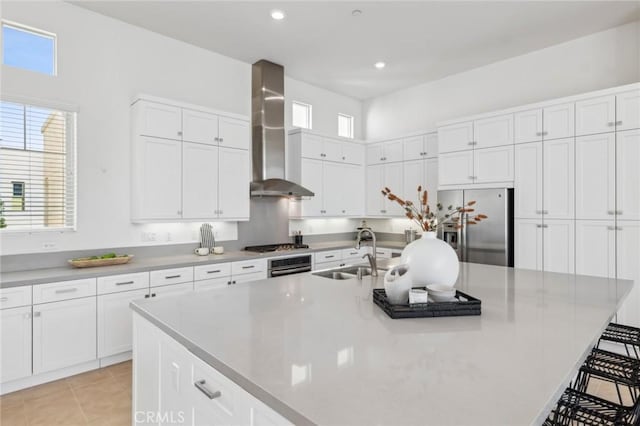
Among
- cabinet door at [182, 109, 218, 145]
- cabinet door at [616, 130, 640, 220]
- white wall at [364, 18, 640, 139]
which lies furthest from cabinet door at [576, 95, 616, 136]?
cabinet door at [182, 109, 218, 145]

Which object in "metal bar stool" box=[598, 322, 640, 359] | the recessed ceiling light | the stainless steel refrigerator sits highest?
the recessed ceiling light

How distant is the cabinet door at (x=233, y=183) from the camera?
4.21 metres

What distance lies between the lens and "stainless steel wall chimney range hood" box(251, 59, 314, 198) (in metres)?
4.67

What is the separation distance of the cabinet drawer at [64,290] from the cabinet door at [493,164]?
13.9 ft

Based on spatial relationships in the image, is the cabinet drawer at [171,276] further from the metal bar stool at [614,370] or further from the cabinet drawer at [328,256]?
the metal bar stool at [614,370]

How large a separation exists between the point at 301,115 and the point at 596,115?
372cm

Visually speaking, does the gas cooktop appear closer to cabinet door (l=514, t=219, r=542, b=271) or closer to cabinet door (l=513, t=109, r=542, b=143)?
cabinet door (l=514, t=219, r=542, b=271)

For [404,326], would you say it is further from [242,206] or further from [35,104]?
[35,104]

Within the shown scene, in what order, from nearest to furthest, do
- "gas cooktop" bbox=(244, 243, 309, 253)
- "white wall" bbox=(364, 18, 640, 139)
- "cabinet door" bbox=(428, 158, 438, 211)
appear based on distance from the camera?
"white wall" bbox=(364, 18, 640, 139), "gas cooktop" bbox=(244, 243, 309, 253), "cabinet door" bbox=(428, 158, 438, 211)

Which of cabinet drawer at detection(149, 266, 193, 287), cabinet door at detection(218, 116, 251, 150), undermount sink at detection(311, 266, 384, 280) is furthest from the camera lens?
cabinet door at detection(218, 116, 251, 150)

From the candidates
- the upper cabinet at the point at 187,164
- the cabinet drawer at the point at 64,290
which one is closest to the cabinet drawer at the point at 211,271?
the upper cabinet at the point at 187,164

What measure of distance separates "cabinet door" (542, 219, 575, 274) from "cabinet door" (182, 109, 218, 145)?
3.86 metres

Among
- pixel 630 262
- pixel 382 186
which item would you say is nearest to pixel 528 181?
pixel 630 262

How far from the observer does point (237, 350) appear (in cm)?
123
